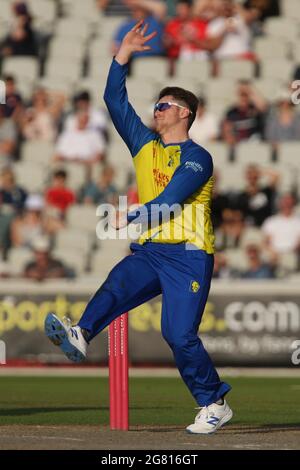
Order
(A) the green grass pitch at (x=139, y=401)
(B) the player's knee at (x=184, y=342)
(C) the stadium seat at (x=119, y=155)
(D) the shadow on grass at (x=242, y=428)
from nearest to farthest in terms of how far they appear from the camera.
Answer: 1. (B) the player's knee at (x=184, y=342)
2. (D) the shadow on grass at (x=242, y=428)
3. (A) the green grass pitch at (x=139, y=401)
4. (C) the stadium seat at (x=119, y=155)

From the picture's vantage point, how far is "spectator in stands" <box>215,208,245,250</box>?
62.0ft

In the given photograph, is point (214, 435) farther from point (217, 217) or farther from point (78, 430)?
point (217, 217)

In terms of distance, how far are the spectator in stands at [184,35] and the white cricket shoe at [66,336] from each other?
13.5 meters

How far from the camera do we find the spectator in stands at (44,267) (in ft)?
60.7

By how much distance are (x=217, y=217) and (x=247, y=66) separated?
12.0ft

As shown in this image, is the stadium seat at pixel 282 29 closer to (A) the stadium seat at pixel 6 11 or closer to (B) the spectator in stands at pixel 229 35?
(B) the spectator in stands at pixel 229 35

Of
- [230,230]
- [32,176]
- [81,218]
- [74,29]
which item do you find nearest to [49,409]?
[230,230]

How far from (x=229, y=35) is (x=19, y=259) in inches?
206

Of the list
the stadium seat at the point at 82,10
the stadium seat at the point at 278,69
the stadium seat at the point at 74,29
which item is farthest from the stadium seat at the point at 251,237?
the stadium seat at the point at 82,10

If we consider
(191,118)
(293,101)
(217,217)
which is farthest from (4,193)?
(191,118)

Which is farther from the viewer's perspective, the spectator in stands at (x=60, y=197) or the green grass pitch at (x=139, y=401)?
the spectator in stands at (x=60, y=197)

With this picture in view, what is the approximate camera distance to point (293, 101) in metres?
20.2

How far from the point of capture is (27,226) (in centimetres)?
1944

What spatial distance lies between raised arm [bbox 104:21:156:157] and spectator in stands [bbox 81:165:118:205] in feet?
32.7
